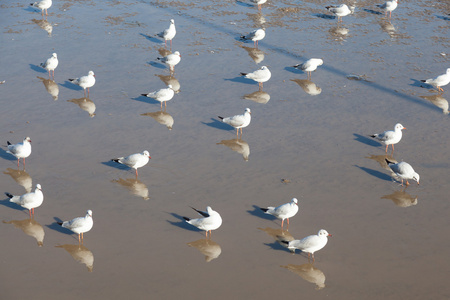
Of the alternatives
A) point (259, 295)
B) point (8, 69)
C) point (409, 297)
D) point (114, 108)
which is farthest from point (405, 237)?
point (8, 69)

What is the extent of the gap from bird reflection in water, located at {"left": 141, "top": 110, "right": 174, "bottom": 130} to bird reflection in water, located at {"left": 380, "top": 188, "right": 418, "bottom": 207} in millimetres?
6077

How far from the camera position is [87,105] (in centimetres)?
1619

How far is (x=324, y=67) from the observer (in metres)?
18.7

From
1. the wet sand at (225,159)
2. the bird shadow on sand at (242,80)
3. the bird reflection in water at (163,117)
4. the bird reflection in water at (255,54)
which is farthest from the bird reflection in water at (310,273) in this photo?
the bird reflection in water at (255,54)

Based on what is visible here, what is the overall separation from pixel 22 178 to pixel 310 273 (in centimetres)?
693

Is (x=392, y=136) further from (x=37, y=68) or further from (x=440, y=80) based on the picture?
(x=37, y=68)

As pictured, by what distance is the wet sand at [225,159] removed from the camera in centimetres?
988

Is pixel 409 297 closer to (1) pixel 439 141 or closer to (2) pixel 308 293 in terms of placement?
(2) pixel 308 293

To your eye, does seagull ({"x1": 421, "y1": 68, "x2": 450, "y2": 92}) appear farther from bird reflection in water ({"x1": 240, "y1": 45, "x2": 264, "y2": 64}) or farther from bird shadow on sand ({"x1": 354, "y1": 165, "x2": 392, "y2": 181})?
bird reflection in water ({"x1": 240, "y1": 45, "x2": 264, "y2": 64})

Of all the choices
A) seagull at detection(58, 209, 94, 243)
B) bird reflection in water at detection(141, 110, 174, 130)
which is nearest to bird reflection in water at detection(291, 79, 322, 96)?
bird reflection in water at detection(141, 110, 174, 130)

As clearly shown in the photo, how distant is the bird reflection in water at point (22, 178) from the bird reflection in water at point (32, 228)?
1.21 metres

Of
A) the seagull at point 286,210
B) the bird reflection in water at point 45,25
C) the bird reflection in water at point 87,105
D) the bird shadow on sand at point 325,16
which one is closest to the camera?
the seagull at point 286,210

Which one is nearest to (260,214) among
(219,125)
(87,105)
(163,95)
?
(219,125)

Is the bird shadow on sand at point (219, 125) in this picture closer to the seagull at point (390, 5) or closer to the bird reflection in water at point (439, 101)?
the bird reflection in water at point (439, 101)
